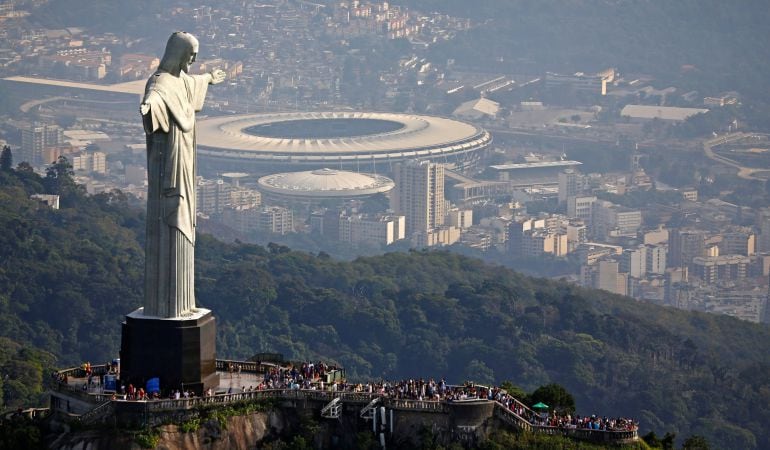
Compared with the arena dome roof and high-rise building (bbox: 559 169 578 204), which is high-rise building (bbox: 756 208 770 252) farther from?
the arena dome roof

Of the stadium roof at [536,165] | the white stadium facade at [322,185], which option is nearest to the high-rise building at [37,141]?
the white stadium facade at [322,185]

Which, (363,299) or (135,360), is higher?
(135,360)

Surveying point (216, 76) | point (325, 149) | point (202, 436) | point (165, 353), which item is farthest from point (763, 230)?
point (202, 436)

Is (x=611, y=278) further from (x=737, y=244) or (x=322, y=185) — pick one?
(x=322, y=185)

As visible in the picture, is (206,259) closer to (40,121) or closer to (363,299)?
(363,299)

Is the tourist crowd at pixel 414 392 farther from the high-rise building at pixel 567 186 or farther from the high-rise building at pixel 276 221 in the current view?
the high-rise building at pixel 567 186

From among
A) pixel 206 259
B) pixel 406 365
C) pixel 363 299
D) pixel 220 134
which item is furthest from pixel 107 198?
pixel 220 134
